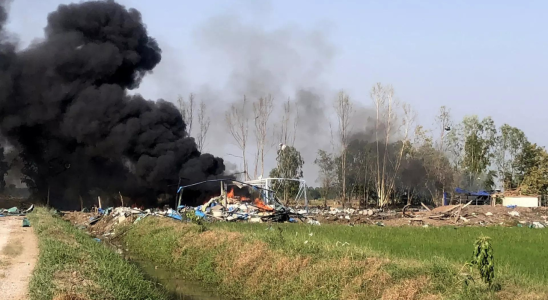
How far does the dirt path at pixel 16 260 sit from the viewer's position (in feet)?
32.4

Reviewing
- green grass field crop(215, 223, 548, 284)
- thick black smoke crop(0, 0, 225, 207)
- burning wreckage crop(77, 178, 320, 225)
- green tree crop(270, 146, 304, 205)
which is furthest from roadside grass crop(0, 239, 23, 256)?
green tree crop(270, 146, 304, 205)

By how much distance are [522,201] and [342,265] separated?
45.3m

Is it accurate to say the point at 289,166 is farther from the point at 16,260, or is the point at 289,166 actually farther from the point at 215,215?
the point at 16,260

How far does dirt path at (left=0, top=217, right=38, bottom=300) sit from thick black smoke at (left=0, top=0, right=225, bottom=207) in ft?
43.0

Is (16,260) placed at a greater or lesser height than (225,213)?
lesser

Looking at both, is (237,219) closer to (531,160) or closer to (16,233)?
(16,233)

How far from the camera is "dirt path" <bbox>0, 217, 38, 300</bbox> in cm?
988

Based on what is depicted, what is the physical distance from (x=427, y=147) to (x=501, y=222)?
25392 millimetres

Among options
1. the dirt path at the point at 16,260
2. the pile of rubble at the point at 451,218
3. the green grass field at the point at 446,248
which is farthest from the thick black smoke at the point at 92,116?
the green grass field at the point at 446,248

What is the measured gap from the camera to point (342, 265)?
10836 millimetres

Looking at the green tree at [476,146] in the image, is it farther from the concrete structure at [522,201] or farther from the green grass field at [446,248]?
the green grass field at [446,248]

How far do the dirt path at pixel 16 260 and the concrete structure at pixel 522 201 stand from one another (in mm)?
43394

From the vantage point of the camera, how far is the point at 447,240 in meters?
19.3

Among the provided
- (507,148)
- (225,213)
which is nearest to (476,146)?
(507,148)
